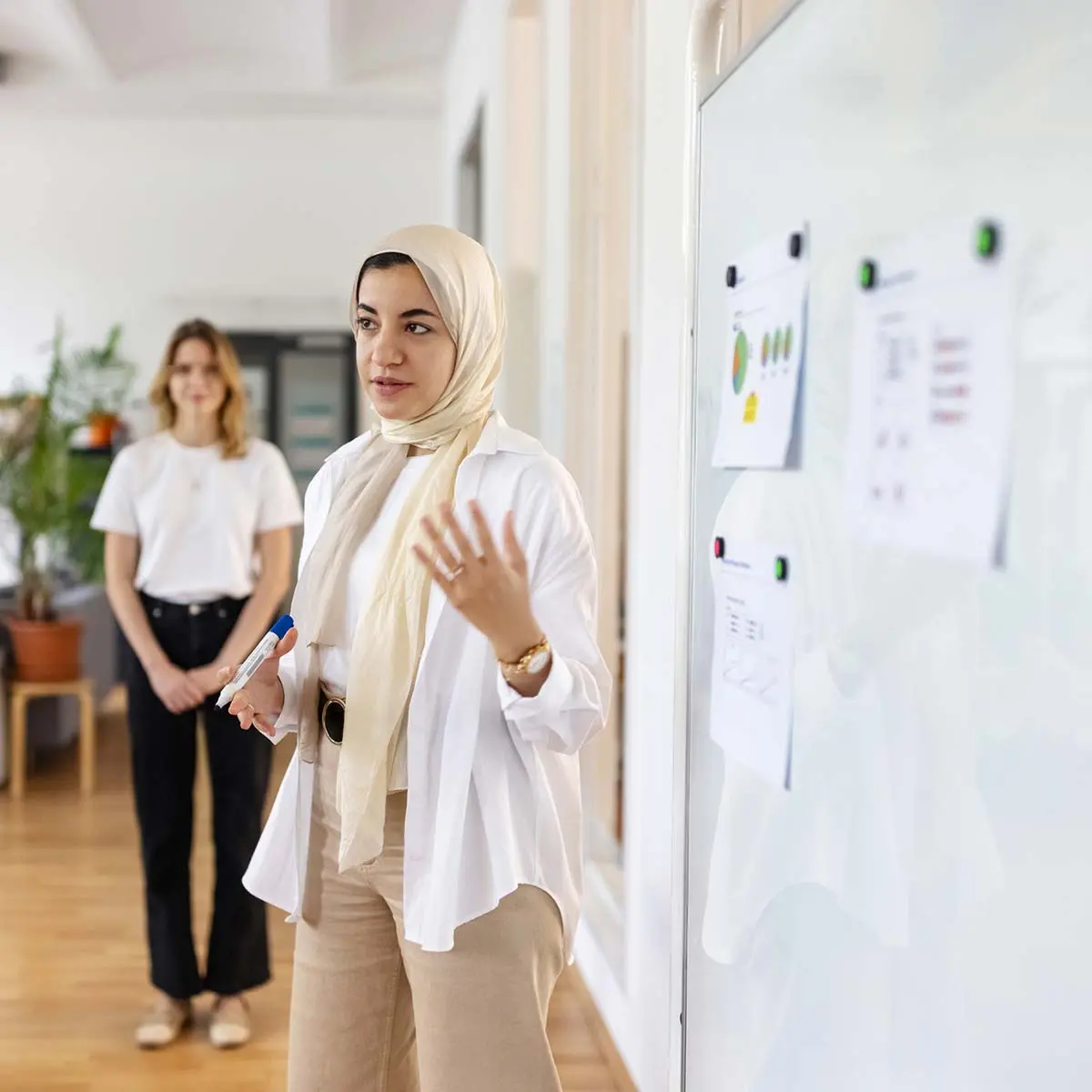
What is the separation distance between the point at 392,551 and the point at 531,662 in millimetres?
278

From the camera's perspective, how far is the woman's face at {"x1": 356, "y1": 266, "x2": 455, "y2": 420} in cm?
146

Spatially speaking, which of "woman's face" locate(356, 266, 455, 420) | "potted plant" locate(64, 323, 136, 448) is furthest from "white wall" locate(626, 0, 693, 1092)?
"potted plant" locate(64, 323, 136, 448)

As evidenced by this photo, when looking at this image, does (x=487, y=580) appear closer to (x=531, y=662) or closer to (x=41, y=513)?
(x=531, y=662)

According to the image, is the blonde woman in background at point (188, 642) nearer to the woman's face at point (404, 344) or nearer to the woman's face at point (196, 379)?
the woman's face at point (196, 379)

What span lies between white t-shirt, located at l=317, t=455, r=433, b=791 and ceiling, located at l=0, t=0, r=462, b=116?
170 inches

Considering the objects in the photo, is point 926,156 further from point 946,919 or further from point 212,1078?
point 212,1078

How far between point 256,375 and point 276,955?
15.0 feet

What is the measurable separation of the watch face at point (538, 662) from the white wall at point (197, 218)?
6262mm

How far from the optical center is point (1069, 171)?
0.83 metres

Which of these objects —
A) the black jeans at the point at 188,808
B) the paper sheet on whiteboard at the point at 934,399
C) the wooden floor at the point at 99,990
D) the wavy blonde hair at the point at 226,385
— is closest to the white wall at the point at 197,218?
the wooden floor at the point at 99,990

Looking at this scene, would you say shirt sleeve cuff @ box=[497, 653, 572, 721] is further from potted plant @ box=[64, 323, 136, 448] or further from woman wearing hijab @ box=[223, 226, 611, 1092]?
potted plant @ box=[64, 323, 136, 448]

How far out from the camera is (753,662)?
4.58 ft

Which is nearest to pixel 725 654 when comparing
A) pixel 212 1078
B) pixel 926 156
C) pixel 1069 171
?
pixel 926 156

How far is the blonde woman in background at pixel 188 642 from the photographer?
9.07 feet
